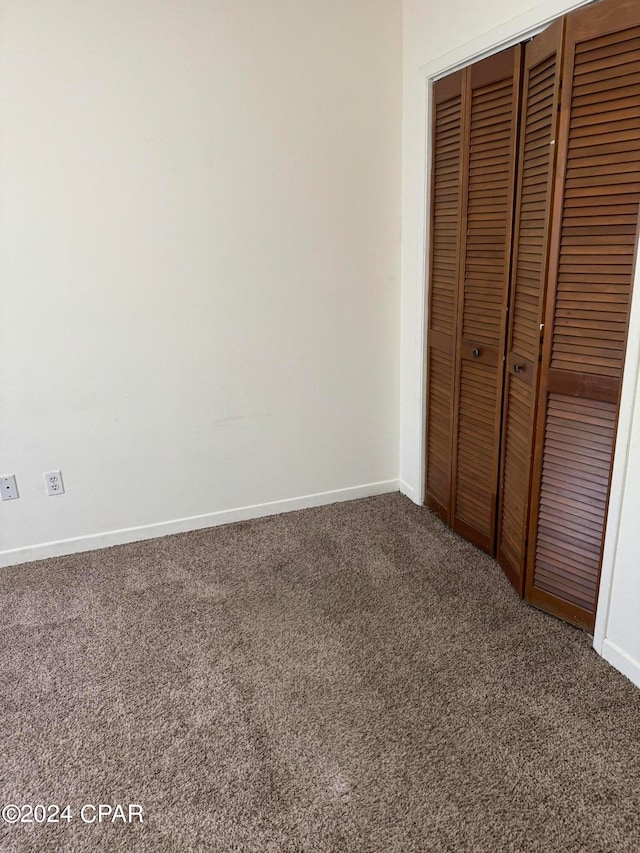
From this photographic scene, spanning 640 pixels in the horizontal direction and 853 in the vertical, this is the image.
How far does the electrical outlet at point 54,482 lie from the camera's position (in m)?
2.49

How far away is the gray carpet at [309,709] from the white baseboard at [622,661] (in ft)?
0.14

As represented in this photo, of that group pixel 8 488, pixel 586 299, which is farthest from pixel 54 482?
pixel 586 299

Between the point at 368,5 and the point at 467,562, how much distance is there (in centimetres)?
228

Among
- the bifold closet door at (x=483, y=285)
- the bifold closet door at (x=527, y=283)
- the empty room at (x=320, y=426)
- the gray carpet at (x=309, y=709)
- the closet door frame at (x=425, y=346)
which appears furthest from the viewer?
the bifold closet door at (x=483, y=285)

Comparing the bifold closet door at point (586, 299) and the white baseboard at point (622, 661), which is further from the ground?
the bifold closet door at point (586, 299)

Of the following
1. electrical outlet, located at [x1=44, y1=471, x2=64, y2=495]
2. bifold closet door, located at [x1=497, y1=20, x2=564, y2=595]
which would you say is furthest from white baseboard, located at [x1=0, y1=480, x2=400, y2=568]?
bifold closet door, located at [x1=497, y1=20, x2=564, y2=595]

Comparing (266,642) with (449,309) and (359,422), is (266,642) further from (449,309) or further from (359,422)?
(449,309)

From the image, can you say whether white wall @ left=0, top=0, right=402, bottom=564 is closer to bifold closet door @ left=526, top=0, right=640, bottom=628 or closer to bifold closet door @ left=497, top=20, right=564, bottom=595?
bifold closet door @ left=497, top=20, right=564, bottom=595

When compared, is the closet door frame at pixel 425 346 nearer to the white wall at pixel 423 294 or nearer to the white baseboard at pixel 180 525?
the white wall at pixel 423 294

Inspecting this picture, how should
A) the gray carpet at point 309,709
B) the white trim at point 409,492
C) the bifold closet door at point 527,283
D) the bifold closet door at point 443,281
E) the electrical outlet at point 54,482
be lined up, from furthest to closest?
the white trim at point 409,492, the electrical outlet at point 54,482, the bifold closet door at point 443,281, the bifold closet door at point 527,283, the gray carpet at point 309,709

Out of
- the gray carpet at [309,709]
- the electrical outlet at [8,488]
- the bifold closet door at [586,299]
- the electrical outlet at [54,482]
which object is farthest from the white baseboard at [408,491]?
the electrical outlet at [8,488]

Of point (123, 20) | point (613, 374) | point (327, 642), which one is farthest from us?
point (123, 20)

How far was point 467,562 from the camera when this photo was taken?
2.44 metres

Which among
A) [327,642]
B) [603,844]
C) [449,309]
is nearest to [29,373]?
[327,642]
